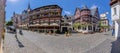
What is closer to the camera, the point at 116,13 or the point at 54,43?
the point at 116,13

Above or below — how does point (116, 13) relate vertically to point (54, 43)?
above

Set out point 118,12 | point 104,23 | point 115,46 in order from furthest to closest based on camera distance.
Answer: point 115,46 → point 104,23 → point 118,12

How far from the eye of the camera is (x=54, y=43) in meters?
1.71

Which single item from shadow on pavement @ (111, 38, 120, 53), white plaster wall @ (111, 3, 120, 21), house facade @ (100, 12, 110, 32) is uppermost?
white plaster wall @ (111, 3, 120, 21)

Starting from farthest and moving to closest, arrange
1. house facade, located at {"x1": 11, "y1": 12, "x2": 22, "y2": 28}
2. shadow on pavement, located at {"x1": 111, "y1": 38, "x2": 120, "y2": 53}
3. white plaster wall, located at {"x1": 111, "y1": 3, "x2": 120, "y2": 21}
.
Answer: shadow on pavement, located at {"x1": 111, "y1": 38, "x2": 120, "y2": 53}, house facade, located at {"x1": 11, "y1": 12, "x2": 22, "y2": 28}, white plaster wall, located at {"x1": 111, "y1": 3, "x2": 120, "y2": 21}

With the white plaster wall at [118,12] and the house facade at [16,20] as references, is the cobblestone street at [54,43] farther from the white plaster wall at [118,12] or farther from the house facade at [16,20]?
the white plaster wall at [118,12]

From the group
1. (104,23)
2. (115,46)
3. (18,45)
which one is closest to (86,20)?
(104,23)

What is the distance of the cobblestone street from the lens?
1690 mm

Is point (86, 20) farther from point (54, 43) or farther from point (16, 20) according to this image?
point (16, 20)

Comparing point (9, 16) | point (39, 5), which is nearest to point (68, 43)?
point (39, 5)

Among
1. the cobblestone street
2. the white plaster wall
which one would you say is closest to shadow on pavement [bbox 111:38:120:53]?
the cobblestone street

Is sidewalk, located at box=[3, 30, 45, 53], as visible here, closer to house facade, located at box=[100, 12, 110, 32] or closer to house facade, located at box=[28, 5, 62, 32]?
house facade, located at box=[28, 5, 62, 32]

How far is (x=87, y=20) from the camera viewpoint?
1481 mm

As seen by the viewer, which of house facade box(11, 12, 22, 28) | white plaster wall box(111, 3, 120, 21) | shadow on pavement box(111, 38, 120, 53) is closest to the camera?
white plaster wall box(111, 3, 120, 21)
